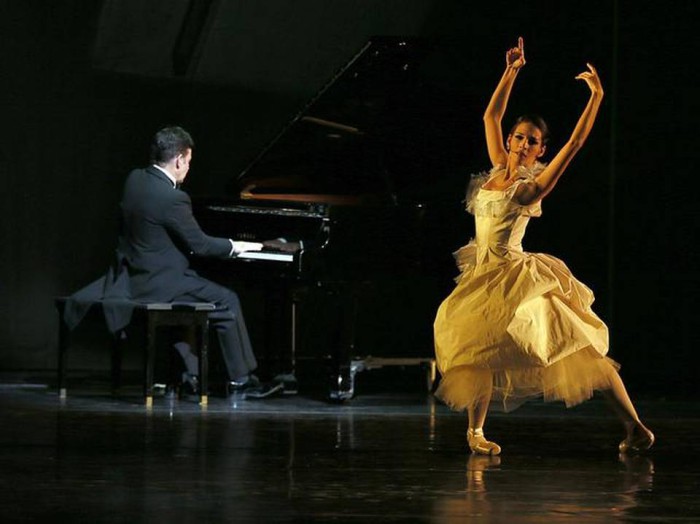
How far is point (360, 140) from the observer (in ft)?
23.6

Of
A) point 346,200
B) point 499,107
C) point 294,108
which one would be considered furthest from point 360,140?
point 499,107

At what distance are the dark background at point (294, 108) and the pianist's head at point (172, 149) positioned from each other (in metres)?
1.77

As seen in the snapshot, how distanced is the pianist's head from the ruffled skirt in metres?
2.34

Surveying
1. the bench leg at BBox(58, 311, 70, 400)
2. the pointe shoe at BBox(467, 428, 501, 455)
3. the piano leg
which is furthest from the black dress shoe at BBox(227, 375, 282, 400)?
the pointe shoe at BBox(467, 428, 501, 455)

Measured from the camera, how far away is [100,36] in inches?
337

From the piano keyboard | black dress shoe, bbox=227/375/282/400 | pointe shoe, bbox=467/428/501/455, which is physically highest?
the piano keyboard

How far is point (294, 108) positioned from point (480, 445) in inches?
167

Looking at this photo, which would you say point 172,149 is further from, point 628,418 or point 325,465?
point 628,418

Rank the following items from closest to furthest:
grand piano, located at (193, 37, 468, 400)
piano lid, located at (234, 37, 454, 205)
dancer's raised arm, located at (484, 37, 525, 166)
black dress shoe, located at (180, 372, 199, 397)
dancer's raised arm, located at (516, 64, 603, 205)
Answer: dancer's raised arm, located at (516, 64, 603, 205), dancer's raised arm, located at (484, 37, 525, 166), piano lid, located at (234, 37, 454, 205), grand piano, located at (193, 37, 468, 400), black dress shoe, located at (180, 372, 199, 397)

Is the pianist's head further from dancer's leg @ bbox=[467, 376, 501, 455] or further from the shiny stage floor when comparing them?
dancer's leg @ bbox=[467, 376, 501, 455]

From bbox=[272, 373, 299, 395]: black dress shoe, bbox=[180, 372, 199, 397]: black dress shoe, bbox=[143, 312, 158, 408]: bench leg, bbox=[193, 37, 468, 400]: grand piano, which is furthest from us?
bbox=[272, 373, 299, 395]: black dress shoe

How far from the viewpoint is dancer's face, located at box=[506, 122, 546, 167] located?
4.95m

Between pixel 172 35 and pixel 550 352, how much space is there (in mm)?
4470

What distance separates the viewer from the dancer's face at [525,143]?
495 centimetres
